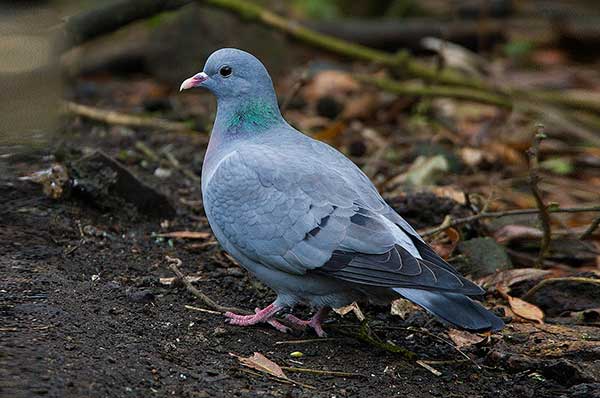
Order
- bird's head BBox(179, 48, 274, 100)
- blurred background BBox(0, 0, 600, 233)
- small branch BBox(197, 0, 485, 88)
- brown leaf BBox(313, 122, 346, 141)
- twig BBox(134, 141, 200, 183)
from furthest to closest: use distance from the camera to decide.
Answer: small branch BBox(197, 0, 485, 88) < brown leaf BBox(313, 122, 346, 141) < twig BBox(134, 141, 200, 183) < blurred background BBox(0, 0, 600, 233) < bird's head BBox(179, 48, 274, 100)

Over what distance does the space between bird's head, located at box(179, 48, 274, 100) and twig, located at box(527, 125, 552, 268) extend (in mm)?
1368

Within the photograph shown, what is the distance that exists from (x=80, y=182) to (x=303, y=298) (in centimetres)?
156

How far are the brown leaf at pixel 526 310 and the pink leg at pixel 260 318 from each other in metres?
1.22

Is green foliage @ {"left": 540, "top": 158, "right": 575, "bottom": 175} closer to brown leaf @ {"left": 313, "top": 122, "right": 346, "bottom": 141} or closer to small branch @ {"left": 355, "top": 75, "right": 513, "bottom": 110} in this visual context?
small branch @ {"left": 355, "top": 75, "right": 513, "bottom": 110}

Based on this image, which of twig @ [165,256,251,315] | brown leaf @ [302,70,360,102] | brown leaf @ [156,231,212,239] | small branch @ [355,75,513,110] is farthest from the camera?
brown leaf @ [302,70,360,102]

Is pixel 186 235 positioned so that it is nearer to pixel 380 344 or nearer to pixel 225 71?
pixel 225 71

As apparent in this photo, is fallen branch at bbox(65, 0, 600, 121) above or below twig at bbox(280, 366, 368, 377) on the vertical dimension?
above

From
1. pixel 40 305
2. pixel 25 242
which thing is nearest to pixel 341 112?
pixel 25 242

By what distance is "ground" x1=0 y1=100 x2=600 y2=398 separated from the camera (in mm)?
3398

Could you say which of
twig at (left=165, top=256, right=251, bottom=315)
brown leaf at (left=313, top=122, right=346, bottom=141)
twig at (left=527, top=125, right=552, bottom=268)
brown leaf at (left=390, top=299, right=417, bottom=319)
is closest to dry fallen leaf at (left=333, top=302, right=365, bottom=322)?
brown leaf at (left=390, top=299, right=417, bottom=319)

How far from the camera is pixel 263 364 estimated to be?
3.77 meters

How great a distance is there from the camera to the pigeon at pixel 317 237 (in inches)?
150

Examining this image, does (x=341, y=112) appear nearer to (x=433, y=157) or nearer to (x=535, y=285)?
(x=433, y=157)

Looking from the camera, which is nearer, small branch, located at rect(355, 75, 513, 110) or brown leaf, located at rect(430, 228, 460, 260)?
brown leaf, located at rect(430, 228, 460, 260)
